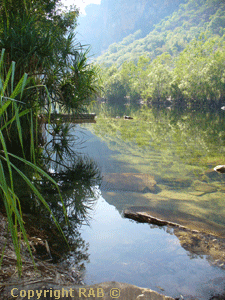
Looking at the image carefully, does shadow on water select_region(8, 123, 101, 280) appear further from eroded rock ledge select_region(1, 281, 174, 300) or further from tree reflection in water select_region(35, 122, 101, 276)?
eroded rock ledge select_region(1, 281, 174, 300)

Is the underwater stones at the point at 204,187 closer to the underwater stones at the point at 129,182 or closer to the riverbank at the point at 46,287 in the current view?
the underwater stones at the point at 129,182

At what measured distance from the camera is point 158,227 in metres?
3.81

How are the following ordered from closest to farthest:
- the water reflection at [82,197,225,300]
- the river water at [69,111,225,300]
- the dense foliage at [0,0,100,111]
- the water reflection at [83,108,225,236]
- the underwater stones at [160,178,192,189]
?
the water reflection at [82,197,225,300], the river water at [69,111,225,300], the water reflection at [83,108,225,236], the underwater stones at [160,178,192,189], the dense foliage at [0,0,100,111]

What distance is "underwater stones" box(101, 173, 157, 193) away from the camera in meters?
5.48

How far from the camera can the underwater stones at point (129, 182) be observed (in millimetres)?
5480

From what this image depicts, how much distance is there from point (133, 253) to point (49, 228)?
1105 millimetres

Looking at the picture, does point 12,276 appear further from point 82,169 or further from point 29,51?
point 29,51

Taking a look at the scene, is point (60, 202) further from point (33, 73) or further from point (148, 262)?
Result: point (33, 73)

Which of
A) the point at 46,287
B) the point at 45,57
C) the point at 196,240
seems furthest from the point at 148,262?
the point at 45,57

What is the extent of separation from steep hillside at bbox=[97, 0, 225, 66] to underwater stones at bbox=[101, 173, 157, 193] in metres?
128

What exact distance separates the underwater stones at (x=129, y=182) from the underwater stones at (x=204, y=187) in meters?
0.92

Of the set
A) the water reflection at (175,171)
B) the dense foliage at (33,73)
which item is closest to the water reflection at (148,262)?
the water reflection at (175,171)

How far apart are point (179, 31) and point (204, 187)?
165 meters

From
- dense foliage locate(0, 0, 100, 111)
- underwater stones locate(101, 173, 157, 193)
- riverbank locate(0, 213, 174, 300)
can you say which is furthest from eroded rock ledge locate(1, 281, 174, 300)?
dense foliage locate(0, 0, 100, 111)
